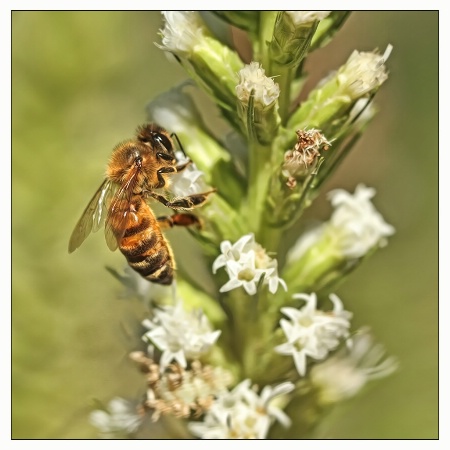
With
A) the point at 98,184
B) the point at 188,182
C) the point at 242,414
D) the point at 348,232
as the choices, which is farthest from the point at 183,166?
the point at 98,184

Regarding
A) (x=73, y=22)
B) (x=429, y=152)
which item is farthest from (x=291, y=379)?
(x=73, y=22)

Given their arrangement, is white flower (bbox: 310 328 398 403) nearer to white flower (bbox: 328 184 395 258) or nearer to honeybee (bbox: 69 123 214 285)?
white flower (bbox: 328 184 395 258)

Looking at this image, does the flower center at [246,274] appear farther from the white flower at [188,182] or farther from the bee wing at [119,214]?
the bee wing at [119,214]

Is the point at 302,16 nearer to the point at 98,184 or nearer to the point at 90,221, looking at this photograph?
the point at 90,221

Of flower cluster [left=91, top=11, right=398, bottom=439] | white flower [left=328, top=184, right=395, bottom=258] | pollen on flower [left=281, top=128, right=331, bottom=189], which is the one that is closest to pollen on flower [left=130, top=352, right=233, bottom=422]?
flower cluster [left=91, top=11, right=398, bottom=439]

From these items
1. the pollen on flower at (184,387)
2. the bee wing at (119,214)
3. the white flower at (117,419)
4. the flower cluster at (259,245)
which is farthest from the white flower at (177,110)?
the white flower at (117,419)

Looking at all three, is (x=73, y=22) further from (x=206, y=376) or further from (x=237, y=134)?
(x=206, y=376)
